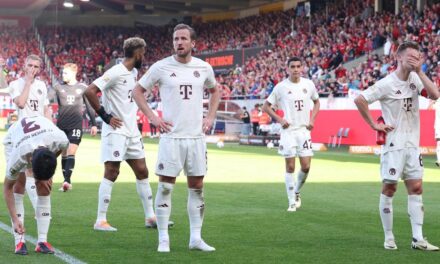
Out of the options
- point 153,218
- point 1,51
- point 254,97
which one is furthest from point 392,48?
point 1,51

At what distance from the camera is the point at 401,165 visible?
9461mm

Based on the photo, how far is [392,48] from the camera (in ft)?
119

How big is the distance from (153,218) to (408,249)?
355 cm

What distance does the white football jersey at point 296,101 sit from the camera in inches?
554

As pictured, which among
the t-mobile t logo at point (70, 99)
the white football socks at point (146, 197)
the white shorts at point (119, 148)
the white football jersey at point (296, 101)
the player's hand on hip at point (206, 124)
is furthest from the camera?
the t-mobile t logo at point (70, 99)

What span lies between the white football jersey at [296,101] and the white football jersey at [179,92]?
16.0ft

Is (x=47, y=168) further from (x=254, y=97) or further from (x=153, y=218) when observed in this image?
(x=254, y=97)

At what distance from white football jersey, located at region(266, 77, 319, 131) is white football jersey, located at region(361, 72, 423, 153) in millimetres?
4484

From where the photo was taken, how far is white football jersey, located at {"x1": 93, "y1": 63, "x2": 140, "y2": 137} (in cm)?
1108

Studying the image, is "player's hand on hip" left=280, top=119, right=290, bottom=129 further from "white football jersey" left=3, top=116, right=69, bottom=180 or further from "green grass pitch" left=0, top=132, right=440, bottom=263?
"white football jersey" left=3, top=116, right=69, bottom=180

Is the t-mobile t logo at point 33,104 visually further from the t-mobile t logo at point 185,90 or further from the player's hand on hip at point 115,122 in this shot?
the t-mobile t logo at point 185,90

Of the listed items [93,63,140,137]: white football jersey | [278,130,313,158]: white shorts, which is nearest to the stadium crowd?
[278,130,313,158]: white shorts

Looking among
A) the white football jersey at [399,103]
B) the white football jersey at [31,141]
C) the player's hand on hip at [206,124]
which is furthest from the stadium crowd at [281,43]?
the white football jersey at [31,141]

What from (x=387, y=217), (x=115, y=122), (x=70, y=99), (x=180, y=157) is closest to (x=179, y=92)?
(x=180, y=157)
